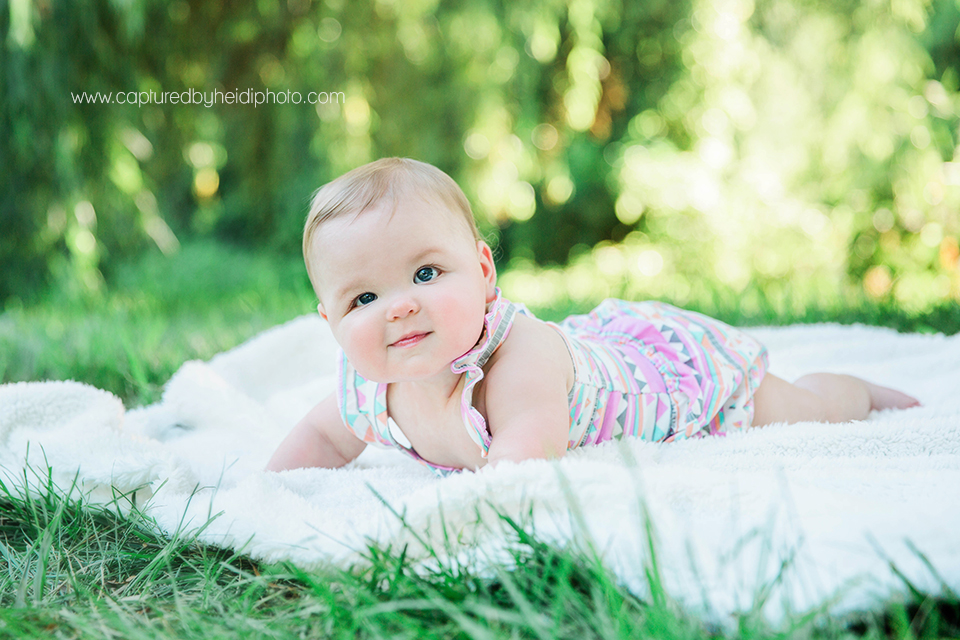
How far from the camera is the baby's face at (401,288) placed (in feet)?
3.58

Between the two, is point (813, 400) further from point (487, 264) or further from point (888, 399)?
point (487, 264)

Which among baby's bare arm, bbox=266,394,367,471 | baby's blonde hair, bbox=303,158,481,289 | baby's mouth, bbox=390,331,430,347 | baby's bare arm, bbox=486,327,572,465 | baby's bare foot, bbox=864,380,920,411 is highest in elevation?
baby's blonde hair, bbox=303,158,481,289

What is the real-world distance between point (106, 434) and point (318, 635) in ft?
2.30

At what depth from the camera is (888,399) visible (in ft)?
5.27

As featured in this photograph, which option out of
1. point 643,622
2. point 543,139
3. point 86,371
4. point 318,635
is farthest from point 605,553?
point 543,139

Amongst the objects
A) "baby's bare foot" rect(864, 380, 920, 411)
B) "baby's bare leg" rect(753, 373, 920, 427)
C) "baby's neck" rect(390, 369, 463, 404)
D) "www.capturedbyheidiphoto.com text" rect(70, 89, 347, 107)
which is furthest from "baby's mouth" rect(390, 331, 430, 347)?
"www.capturedbyheidiphoto.com text" rect(70, 89, 347, 107)

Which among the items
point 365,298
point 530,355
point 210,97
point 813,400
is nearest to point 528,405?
point 530,355

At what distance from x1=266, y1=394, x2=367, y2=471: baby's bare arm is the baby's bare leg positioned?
33.3 inches

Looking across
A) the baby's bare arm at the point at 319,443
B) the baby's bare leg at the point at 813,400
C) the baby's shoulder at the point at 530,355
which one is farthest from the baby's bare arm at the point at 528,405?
the baby's bare leg at the point at 813,400

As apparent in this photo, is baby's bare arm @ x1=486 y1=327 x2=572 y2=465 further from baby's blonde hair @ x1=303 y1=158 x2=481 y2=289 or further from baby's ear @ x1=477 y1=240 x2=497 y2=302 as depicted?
baby's blonde hair @ x1=303 y1=158 x2=481 y2=289

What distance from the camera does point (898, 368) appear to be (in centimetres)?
183

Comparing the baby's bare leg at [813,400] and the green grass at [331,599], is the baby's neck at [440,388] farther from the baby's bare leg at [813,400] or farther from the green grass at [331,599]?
the baby's bare leg at [813,400]

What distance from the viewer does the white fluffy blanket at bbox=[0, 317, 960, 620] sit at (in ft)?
2.49

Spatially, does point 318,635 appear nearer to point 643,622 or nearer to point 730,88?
point 643,622
